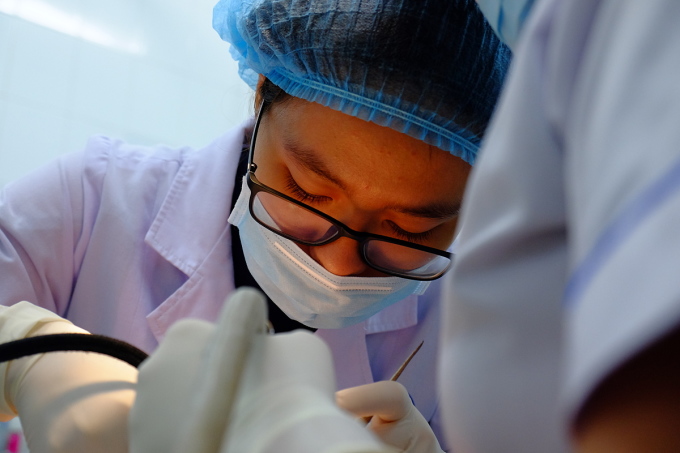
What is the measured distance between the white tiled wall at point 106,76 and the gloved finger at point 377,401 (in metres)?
1.55

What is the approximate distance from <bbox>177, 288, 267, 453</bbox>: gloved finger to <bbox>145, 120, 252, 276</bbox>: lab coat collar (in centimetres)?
84

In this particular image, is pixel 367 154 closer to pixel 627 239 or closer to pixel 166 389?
pixel 166 389

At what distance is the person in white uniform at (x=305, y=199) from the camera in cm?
87

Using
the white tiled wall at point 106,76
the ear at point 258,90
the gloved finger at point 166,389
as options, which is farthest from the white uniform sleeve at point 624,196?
the white tiled wall at point 106,76

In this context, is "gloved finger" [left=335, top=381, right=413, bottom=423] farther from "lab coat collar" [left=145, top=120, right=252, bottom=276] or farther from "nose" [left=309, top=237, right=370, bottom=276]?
"lab coat collar" [left=145, top=120, right=252, bottom=276]

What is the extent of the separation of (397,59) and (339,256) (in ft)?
1.14

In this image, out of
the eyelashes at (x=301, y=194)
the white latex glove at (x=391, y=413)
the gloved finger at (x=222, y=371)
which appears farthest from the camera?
the eyelashes at (x=301, y=194)

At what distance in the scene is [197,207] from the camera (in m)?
1.23

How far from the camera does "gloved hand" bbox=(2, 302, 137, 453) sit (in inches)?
19.9

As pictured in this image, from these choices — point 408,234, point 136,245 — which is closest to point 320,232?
point 408,234

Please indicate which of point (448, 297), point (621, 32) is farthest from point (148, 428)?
point (621, 32)

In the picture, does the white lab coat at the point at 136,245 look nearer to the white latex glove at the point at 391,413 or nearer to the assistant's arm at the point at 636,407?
the white latex glove at the point at 391,413

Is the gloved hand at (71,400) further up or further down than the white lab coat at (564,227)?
further down

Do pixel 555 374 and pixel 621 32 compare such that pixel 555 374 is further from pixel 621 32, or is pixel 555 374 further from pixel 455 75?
pixel 455 75
